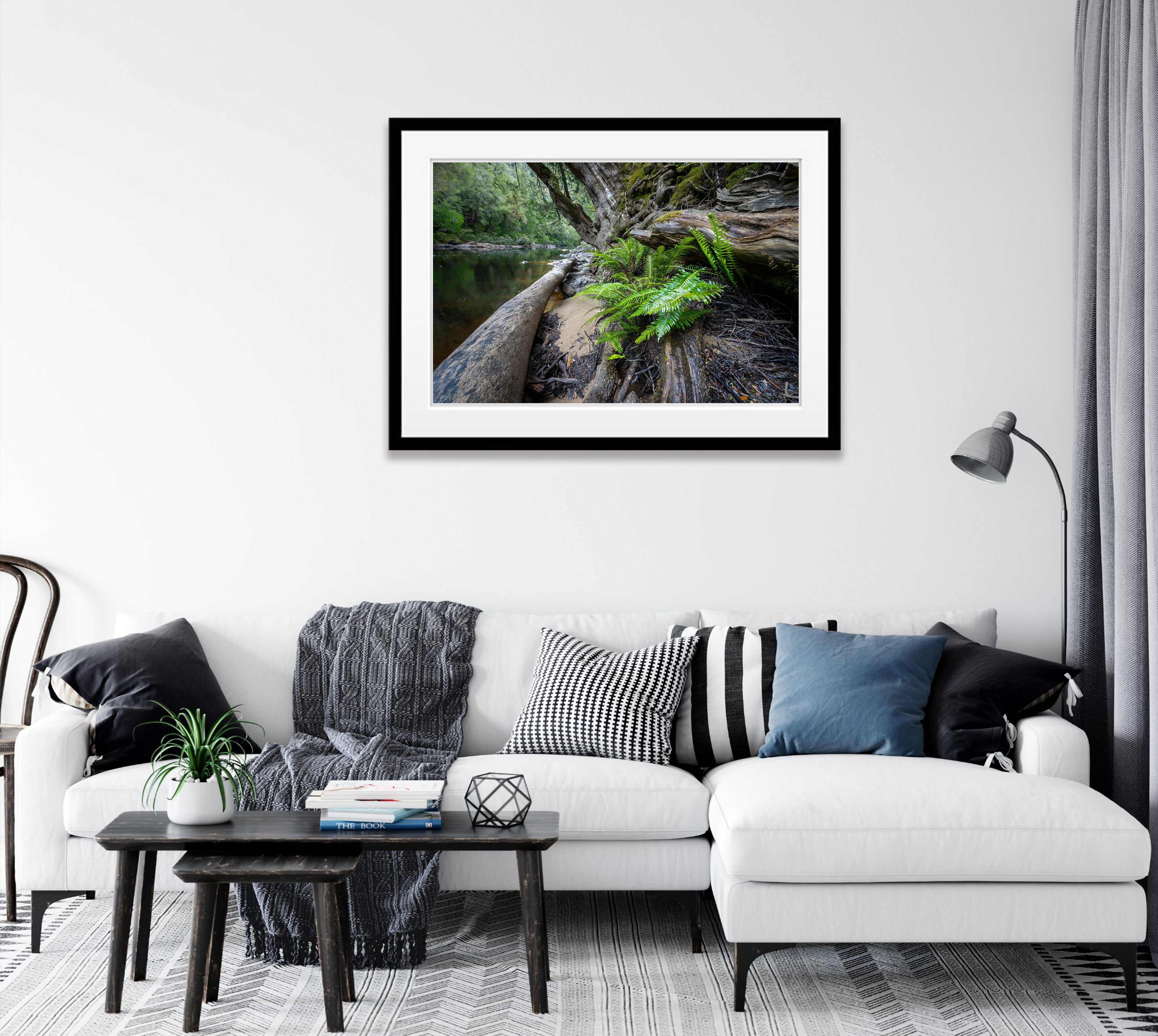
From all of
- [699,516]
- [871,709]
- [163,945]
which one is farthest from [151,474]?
[871,709]

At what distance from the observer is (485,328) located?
331 cm

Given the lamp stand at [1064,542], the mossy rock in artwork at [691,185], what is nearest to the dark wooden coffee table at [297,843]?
the lamp stand at [1064,542]

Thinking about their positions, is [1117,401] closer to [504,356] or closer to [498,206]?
[504,356]

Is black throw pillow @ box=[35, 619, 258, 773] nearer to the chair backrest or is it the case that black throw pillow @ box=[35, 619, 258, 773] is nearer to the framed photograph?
the chair backrest

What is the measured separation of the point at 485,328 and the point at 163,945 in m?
1.94

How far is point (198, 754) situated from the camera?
82.4 inches

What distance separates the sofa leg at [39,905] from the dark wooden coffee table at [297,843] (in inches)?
16.5

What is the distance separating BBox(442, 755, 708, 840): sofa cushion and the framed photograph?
1.16m

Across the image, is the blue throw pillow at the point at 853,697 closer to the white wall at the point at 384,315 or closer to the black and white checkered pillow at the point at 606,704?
the black and white checkered pillow at the point at 606,704

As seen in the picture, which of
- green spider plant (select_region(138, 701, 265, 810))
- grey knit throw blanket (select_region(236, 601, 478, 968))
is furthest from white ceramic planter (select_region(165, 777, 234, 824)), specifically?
grey knit throw blanket (select_region(236, 601, 478, 968))

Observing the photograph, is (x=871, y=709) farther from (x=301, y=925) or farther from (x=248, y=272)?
(x=248, y=272)

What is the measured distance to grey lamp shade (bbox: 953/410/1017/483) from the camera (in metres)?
2.90

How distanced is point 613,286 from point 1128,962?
88.7 inches

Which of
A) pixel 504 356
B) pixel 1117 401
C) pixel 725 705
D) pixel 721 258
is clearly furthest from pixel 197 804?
pixel 1117 401
